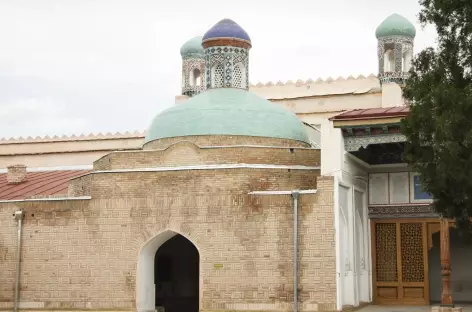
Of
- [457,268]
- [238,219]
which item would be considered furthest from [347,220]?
[457,268]

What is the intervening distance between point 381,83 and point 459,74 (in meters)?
20.2

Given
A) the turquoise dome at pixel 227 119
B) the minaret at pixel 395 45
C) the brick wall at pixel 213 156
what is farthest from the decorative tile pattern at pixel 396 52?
the brick wall at pixel 213 156

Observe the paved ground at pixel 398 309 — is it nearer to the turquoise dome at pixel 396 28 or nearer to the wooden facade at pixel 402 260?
the wooden facade at pixel 402 260

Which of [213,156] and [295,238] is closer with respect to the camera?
[295,238]

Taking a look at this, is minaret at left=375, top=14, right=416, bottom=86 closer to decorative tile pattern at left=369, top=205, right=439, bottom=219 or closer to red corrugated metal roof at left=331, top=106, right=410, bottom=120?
decorative tile pattern at left=369, top=205, right=439, bottom=219

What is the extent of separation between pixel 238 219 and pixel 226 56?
6.53 m

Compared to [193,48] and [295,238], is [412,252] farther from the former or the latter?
[193,48]

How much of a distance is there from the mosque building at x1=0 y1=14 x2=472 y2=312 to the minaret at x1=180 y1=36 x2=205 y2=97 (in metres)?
11.3

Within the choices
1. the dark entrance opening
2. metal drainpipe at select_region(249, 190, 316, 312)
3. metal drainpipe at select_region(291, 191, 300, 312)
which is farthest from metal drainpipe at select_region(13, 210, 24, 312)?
metal drainpipe at select_region(291, 191, 300, 312)

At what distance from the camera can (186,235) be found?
20578mm

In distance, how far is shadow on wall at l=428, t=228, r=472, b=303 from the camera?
925 inches

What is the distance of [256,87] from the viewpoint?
1422 inches

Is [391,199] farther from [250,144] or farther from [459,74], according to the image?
[459,74]

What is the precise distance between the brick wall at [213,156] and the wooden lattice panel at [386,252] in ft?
8.67
